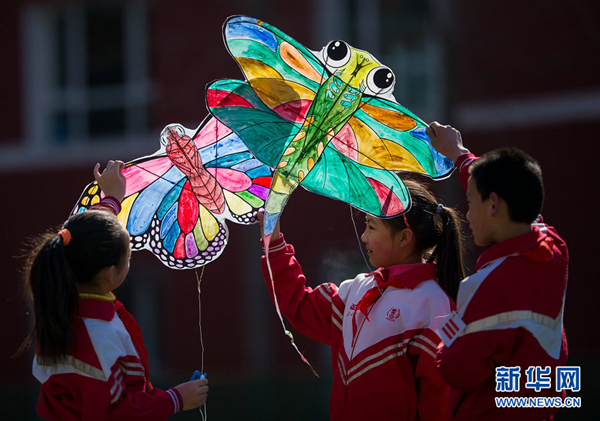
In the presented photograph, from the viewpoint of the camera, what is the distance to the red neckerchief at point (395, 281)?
A: 2.17 m

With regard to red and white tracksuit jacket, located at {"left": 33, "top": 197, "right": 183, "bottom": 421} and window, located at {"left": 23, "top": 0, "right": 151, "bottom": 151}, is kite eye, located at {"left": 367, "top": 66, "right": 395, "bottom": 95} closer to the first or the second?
red and white tracksuit jacket, located at {"left": 33, "top": 197, "right": 183, "bottom": 421}

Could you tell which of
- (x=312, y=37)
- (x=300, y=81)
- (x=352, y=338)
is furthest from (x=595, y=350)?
(x=300, y=81)

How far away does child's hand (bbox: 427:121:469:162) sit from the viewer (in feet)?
6.68

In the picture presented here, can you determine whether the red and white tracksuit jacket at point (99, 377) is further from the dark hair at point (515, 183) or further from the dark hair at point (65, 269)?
the dark hair at point (515, 183)

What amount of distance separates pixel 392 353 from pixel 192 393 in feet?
2.04

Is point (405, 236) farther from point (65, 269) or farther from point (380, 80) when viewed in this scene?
point (65, 269)

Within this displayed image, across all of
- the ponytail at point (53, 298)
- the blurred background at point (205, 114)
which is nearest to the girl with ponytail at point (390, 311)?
the ponytail at point (53, 298)

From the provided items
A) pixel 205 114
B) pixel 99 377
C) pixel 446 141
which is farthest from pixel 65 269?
pixel 205 114

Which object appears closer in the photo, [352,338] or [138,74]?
[352,338]

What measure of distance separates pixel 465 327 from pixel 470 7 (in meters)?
5.97

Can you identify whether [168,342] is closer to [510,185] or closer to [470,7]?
[470,7]

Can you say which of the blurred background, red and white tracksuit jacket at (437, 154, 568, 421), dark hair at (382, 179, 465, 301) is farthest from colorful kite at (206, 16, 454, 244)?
the blurred background

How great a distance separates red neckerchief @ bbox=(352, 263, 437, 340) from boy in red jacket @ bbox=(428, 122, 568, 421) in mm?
357

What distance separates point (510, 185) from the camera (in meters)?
1.82
